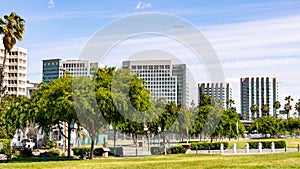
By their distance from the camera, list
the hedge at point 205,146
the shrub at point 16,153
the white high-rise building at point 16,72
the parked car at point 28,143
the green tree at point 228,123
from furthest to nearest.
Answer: the white high-rise building at point 16,72, the green tree at point 228,123, the parked car at point 28,143, the hedge at point 205,146, the shrub at point 16,153

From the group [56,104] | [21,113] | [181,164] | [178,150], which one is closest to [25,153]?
[21,113]

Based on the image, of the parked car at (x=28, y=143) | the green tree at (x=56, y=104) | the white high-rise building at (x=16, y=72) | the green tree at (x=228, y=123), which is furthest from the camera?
the white high-rise building at (x=16, y=72)

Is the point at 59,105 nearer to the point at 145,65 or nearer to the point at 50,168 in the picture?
the point at 50,168

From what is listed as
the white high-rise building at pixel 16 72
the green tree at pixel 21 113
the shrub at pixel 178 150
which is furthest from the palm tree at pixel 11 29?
the white high-rise building at pixel 16 72

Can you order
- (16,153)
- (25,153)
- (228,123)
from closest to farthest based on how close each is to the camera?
(16,153) → (25,153) → (228,123)

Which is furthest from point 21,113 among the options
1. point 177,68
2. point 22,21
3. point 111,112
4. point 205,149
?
point 177,68

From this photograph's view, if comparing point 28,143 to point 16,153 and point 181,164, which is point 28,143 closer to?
Result: point 16,153

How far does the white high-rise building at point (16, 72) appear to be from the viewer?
17424 centimetres

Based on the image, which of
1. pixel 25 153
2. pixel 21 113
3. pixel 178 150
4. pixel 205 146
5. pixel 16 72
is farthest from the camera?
pixel 16 72

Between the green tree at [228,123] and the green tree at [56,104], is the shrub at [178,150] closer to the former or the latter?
the green tree at [56,104]

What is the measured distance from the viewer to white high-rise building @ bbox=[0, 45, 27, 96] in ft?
572

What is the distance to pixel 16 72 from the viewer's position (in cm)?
17638

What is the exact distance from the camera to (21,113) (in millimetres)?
43531

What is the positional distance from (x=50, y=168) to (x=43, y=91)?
1967cm
